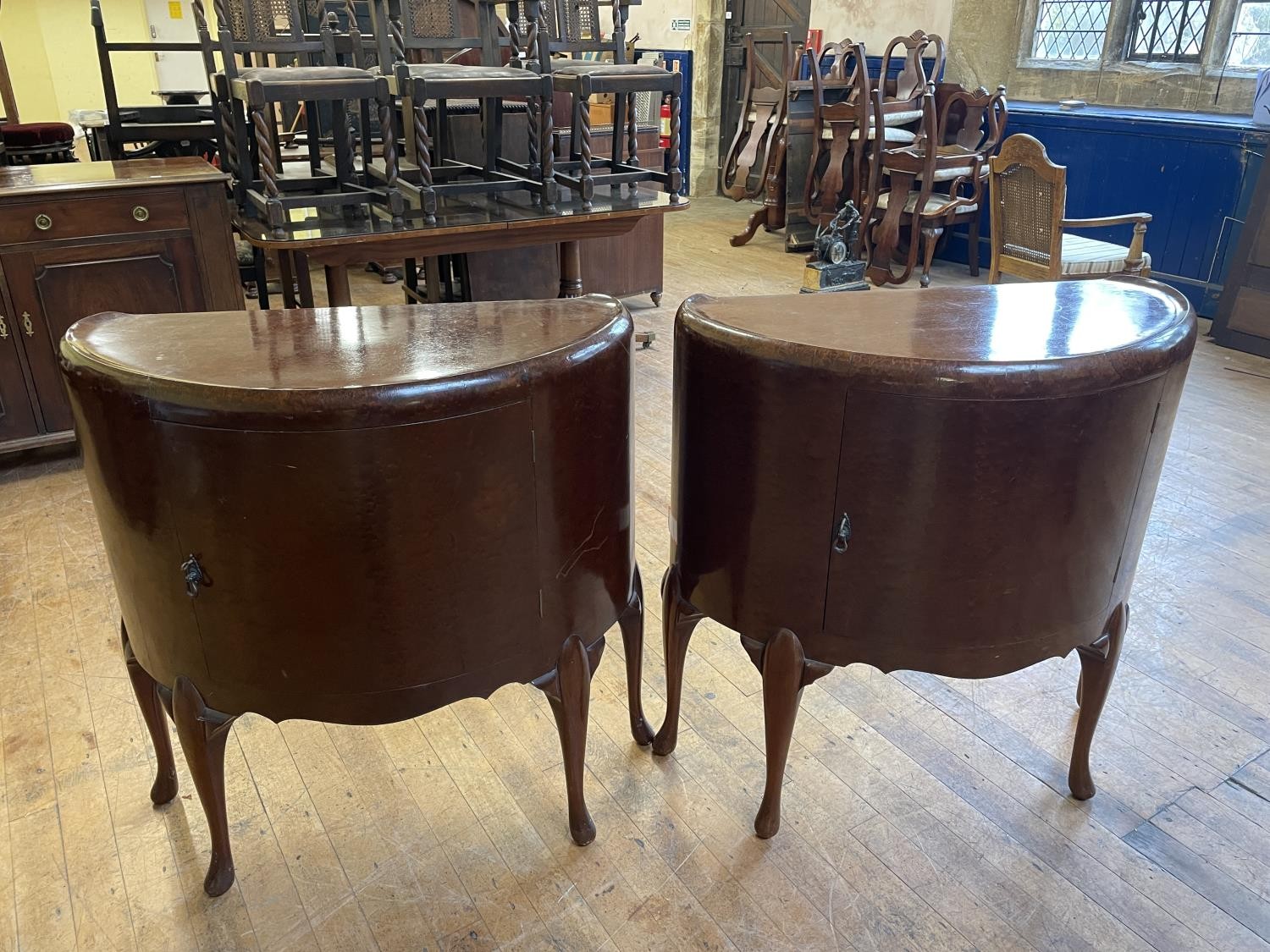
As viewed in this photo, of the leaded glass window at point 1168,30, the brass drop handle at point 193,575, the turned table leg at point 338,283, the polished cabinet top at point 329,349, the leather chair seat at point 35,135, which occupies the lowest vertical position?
the turned table leg at point 338,283

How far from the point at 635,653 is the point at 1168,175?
171 inches

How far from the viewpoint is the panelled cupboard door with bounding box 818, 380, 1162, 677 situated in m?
1.24

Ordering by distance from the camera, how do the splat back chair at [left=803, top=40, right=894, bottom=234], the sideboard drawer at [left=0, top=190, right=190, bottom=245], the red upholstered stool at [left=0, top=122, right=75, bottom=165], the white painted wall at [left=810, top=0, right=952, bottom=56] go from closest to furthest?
1. the sideboard drawer at [left=0, top=190, right=190, bottom=245]
2. the splat back chair at [left=803, top=40, right=894, bottom=234]
3. the red upholstered stool at [left=0, top=122, right=75, bottom=165]
4. the white painted wall at [left=810, top=0, right=952, bottom=56]

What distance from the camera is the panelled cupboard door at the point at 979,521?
124cm

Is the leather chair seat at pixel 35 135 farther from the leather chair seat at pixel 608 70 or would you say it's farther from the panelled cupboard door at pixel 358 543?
the panelled cupboard door at pixel 358 543

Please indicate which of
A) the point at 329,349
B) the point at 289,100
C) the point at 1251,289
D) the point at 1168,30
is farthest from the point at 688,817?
the point at 1168,30

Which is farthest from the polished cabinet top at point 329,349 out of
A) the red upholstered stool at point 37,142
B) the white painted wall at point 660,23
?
the white painted wall at point 660,23

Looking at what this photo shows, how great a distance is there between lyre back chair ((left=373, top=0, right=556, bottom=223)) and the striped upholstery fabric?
2.13 metres

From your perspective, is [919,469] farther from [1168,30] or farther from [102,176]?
[1168,30]

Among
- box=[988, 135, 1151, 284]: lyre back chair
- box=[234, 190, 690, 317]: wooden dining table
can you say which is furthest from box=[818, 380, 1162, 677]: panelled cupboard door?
box=[988, 135, 1151, 284]: lyre back chair

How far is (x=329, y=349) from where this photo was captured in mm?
1290

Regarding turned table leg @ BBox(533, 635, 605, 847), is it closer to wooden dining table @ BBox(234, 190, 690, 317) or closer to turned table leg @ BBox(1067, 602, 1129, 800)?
turned table leg @ BBox(1067, 602, 1129, 800)

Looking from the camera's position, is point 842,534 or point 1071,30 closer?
point 842,534

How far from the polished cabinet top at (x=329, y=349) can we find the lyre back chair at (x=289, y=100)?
151 centimetres
